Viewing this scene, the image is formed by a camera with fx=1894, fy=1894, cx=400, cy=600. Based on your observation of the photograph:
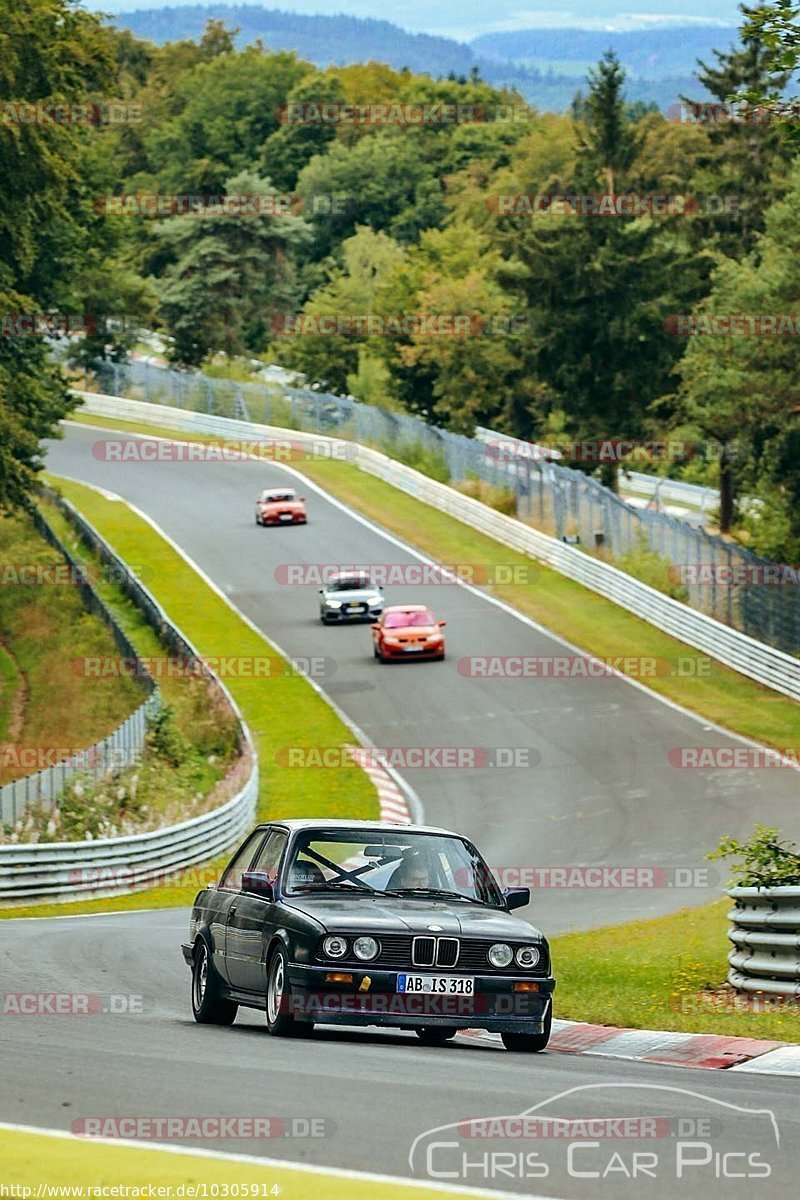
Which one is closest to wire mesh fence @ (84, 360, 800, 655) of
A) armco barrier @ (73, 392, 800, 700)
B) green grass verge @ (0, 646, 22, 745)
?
armco barrier @ (73, 392, 800, 700)

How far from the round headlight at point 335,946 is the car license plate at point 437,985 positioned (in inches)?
14.1

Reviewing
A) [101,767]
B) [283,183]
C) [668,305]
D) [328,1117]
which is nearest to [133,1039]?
[328,1117]

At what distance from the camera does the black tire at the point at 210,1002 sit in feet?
39.9

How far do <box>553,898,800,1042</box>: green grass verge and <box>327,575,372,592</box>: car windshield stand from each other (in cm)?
2823

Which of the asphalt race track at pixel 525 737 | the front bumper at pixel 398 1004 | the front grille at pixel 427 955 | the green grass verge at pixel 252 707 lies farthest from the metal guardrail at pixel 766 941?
the green grass verge at pixel 252 707

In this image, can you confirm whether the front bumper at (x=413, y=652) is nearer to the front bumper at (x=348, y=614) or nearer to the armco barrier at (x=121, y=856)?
the front bumper at (x=348, y=614)

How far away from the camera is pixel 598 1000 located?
45.9 feet

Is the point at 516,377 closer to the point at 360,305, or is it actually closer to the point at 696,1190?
the point at 360,305

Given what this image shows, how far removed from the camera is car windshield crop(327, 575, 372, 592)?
48.5 m

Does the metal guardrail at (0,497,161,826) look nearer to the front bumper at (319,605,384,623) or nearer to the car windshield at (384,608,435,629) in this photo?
the car windshield at (384,608,435,629)

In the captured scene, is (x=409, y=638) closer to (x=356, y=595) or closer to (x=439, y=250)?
(x=356, y=595)

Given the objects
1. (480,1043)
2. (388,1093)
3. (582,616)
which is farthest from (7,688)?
(388,1093)

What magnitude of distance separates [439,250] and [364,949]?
91227 millimetres

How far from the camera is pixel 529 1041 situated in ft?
36.8
